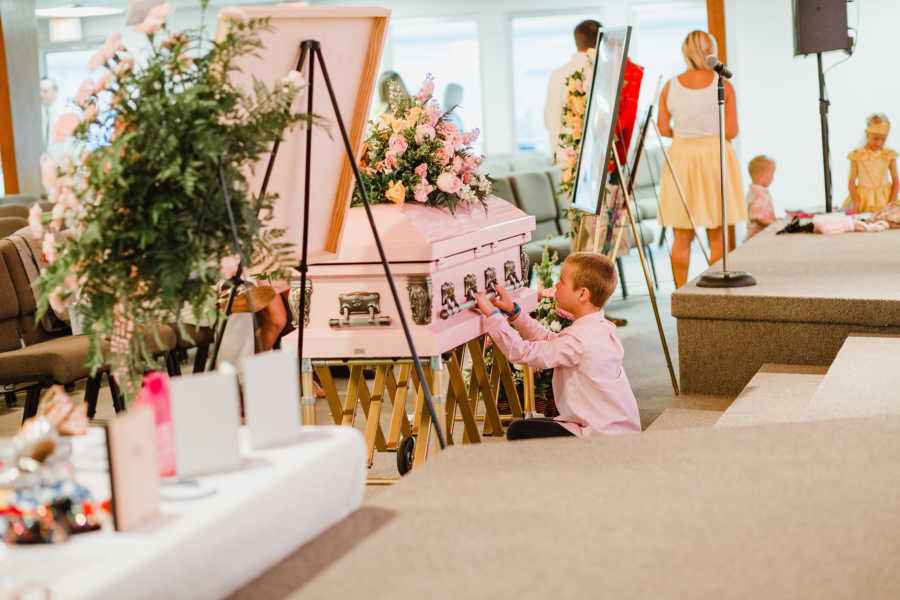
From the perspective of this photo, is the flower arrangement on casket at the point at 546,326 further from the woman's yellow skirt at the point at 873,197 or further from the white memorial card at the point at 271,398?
the woman's yellow skirt at the point at 873,197

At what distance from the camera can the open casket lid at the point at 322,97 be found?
98.5 inches

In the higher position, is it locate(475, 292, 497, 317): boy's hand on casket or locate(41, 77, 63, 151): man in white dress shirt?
locate(41, 77, 63, 151): man in white dress shirt

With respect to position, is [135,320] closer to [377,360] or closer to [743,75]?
[377,360]

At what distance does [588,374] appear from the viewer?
138 inches

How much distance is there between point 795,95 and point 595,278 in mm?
8121

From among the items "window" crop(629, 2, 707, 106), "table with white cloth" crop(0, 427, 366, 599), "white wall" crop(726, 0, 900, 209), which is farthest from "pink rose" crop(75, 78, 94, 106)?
"window" crop(629, 2, 707, 106)

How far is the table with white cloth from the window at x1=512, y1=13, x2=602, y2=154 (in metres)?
12.4

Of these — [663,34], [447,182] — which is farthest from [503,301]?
[663,34]

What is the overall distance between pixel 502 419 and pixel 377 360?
1262mm

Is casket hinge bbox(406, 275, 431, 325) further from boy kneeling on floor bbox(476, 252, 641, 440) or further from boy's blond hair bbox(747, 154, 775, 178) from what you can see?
boy's blond hair bbox(747, 154, 775, 178)

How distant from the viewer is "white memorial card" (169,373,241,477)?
65.4 inches

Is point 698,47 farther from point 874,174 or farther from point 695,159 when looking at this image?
point 874,174

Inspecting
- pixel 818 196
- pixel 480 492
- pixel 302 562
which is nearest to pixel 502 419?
pixel 480 492

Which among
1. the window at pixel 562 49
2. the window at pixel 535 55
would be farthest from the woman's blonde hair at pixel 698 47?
the window at pixel 535 55
